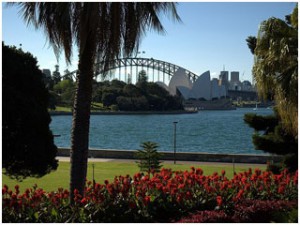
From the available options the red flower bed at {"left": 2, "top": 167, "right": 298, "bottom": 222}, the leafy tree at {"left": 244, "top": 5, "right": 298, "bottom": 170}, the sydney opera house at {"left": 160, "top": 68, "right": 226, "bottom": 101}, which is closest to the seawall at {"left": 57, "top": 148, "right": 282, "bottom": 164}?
the leafy tree at {"left": 244, "top": 5, "right": 298, "bottom": 170}

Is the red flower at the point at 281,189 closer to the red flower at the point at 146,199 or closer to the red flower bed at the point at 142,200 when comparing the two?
the red flower bed at the point at 142,200

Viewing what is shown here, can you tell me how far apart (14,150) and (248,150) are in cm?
3624

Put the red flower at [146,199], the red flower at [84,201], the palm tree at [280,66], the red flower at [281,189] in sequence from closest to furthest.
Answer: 1. the red flower at [84,201]
2. the red flower at [146,199]
3. the red flower at [281,189]
4. the palm tree at [280,66]

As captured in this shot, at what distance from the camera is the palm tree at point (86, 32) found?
679cm

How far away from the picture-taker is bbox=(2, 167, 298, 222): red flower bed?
6.57m

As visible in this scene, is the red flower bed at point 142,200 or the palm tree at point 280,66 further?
the palm tree at point 280,66

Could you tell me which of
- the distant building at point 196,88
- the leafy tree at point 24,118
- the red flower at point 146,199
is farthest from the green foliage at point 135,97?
the red flower at point 146,199

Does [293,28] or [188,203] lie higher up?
[293,28]

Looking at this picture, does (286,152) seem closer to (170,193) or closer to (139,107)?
(170,193)

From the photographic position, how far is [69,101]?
10144cm

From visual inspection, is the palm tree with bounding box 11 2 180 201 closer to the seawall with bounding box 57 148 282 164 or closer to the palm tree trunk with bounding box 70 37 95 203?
the palm tree trunk with bounding box 70 37 95 203

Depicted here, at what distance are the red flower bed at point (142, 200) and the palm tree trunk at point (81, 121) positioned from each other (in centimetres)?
32

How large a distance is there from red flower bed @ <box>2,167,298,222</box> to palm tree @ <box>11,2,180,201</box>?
548 mm

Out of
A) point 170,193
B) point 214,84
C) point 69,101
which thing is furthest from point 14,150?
point 214,84
